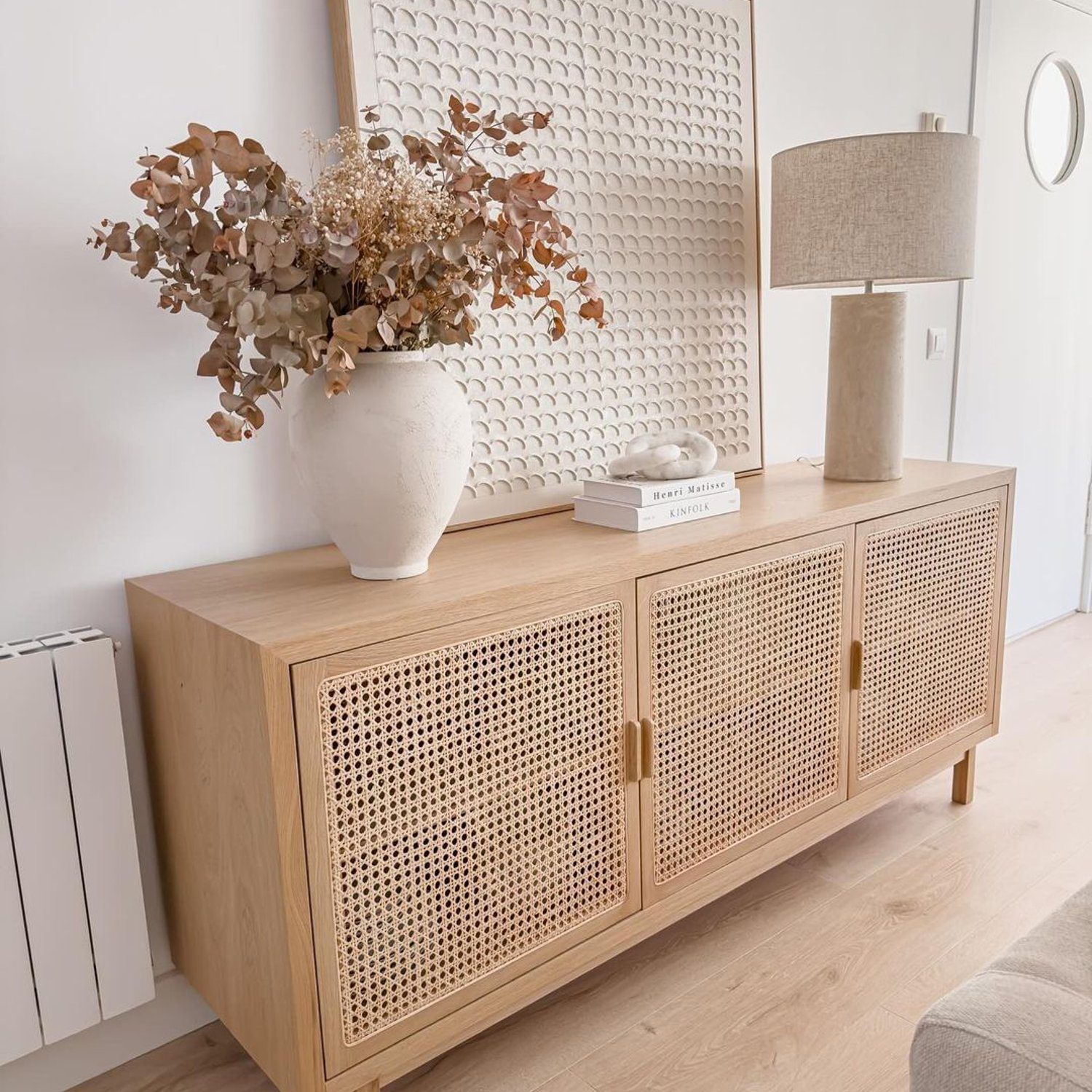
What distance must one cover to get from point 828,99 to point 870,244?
0.66 m

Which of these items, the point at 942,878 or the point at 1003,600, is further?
the point at 1003,600

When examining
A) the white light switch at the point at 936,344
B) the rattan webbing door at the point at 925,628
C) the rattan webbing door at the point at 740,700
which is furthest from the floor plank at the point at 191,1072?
the white light switch at the point at 936,344

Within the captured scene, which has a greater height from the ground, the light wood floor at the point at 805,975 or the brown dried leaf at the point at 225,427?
the brown dried leaf at the point at 225,427

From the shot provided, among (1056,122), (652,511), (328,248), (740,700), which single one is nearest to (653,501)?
(652,511)

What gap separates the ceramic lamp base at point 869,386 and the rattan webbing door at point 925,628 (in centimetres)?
18

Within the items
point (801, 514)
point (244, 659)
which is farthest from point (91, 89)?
point (801, 514)

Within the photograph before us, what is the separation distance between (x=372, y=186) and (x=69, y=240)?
478 mm

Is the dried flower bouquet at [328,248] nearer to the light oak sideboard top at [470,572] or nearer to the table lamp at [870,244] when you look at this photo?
the light oak sideboard top at [470,572]

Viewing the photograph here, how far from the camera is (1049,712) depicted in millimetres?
2891

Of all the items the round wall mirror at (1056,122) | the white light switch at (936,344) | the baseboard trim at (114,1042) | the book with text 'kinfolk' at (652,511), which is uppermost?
the round wall mirror at (1056,122)

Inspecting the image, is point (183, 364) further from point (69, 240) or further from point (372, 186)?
point (372, 186)

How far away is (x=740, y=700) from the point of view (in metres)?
1.71

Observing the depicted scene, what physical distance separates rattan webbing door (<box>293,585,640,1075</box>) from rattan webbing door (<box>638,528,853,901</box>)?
0.24ft

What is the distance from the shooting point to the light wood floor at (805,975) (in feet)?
4.97
